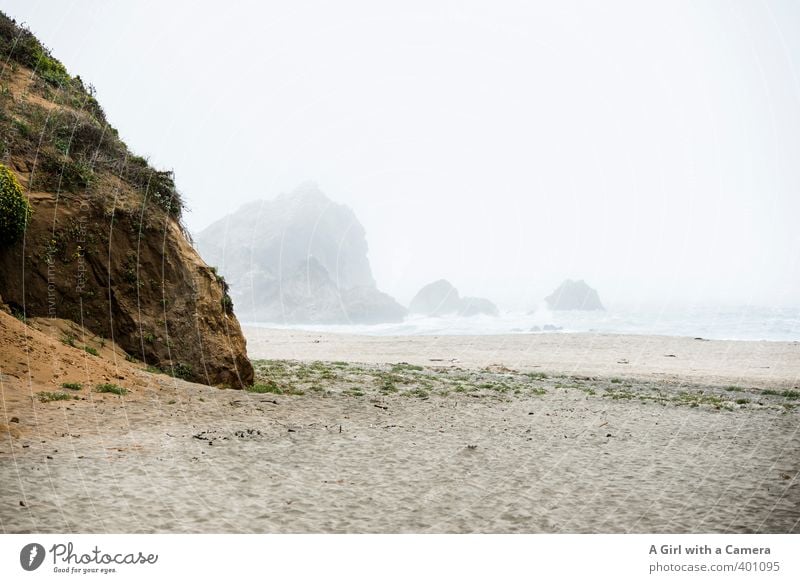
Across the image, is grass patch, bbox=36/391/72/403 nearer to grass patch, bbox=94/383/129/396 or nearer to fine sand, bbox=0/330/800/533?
fine sand, bbox=0/330/800/533

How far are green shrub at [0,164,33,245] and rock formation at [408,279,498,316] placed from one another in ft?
291

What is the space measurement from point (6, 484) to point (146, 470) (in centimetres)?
167

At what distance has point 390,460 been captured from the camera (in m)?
9.10

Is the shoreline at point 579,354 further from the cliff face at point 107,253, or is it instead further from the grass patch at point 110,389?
the grass patch at point 110,389

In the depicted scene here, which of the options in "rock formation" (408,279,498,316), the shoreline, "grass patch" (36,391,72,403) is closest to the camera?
"grass patch" (36,391,72,403)

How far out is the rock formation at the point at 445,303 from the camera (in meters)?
101

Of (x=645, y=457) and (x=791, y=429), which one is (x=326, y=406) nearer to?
(x=645, y=457)

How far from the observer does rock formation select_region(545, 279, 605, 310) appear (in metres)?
99.8

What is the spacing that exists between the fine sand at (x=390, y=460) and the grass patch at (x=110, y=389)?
0.71 feet

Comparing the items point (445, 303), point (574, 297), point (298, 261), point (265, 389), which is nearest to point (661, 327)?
point (574, 297)

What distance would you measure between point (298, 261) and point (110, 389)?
10291 centimetres

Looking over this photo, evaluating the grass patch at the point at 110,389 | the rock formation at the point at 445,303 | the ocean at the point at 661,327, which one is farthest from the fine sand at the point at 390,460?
the rock formation at the point at 445,303
